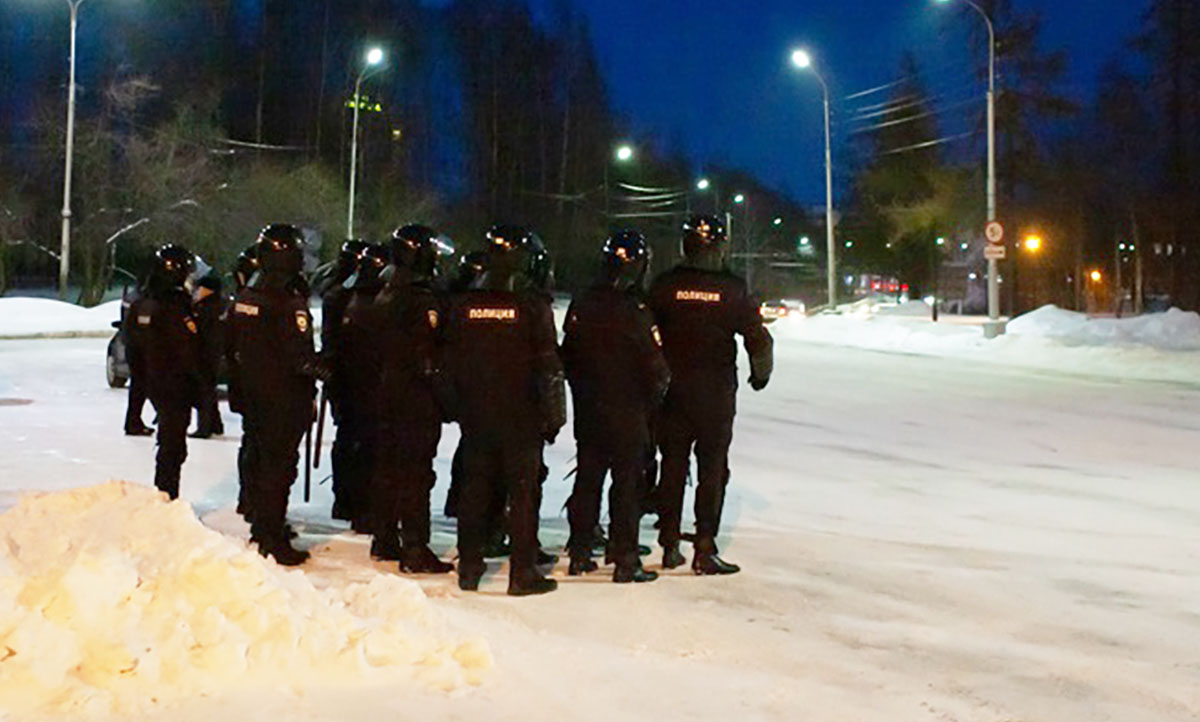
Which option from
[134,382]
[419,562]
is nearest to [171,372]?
[419,562]

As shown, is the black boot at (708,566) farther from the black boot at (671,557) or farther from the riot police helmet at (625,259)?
the riot police helmet at (625,259)

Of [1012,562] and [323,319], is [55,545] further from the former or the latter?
[1012,562]

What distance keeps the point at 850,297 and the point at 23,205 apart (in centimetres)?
6879

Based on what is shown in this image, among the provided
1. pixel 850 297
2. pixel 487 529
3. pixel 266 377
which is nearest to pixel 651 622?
pixel 487 529

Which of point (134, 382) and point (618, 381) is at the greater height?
point (618, 381)

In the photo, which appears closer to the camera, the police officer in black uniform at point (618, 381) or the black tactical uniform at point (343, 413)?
the police officer in black uniform at point (618, 381)

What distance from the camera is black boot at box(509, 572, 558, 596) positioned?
255 inches

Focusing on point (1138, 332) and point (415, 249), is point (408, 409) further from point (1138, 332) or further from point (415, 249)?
point (1138, 332)

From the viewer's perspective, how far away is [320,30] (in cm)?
6131

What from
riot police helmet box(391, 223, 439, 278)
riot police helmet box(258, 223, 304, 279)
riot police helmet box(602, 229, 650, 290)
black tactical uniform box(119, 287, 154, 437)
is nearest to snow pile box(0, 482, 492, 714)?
riot police helmet box(258, 223, 304, 279)

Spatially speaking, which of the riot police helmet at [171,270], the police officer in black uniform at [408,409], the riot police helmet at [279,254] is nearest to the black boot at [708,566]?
the police officer in black uniform at [408,409]

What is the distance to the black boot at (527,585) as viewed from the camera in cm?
648

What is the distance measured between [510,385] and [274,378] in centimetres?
149

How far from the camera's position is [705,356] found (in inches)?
275
